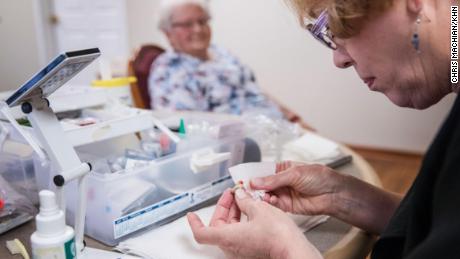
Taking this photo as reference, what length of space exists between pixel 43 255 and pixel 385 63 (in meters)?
0.56

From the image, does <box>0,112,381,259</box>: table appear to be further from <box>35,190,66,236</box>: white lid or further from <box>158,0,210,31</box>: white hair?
<box>158,0,210,31</box>: white hair

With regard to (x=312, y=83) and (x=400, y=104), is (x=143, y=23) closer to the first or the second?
(x=312, y=83)

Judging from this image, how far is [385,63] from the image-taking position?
65cm

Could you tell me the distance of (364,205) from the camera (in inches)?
31.4

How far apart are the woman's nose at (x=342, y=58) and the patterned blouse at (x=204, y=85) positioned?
1.38m

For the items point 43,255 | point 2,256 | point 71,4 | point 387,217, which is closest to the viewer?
point 43,255

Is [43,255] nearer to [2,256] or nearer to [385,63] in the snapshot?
[2,256]

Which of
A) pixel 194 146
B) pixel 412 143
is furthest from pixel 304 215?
pixel 412 143

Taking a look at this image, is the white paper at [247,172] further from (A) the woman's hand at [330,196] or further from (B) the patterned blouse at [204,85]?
(B) the patterned blouse at [204,85]

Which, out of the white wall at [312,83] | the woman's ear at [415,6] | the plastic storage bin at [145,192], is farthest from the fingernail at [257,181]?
the white wall at [312,83]

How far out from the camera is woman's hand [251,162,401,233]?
790 mm

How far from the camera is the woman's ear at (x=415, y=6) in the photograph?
22.5 inches

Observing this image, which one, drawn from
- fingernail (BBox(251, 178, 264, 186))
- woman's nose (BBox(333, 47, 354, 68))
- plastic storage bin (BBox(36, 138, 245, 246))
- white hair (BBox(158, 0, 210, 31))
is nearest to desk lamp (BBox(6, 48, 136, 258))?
plastic storage bin (BBox(36, 138, 245, 246))

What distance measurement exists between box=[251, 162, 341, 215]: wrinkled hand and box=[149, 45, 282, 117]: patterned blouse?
1.30 m
